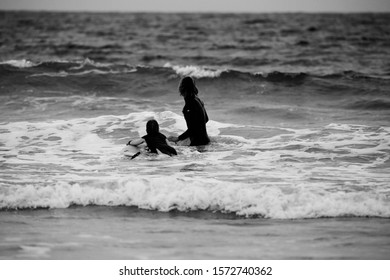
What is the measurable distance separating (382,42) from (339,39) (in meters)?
2.77

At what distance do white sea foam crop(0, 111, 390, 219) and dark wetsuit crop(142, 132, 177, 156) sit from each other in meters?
0.13

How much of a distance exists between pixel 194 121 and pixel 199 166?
1289mm

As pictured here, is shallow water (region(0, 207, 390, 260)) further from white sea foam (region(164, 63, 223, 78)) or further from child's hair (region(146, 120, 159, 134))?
white sea foam (region(164, 63, 223, 78))

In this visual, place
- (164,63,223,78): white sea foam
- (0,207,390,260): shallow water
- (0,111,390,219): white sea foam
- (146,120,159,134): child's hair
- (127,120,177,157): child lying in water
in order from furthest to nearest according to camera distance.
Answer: (164,63,223,78): white sea foam
(127,120,177,157): child lying in water
(146,120,159,134): child's hair
(0,111,390,219): white sea foam
(0,207,390,260): shallow water

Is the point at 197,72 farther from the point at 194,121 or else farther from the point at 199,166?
the point at 199,166

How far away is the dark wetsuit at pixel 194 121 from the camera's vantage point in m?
9.26

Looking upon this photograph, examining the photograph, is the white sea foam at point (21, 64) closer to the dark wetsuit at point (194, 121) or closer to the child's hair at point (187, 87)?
the child's hair at point (187, 87)

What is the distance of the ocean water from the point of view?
5422 millimetres

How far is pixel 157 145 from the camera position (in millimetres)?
8805

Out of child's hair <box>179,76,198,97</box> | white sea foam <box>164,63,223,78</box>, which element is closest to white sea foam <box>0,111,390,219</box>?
child's hair <box>179,76,198,97</box>

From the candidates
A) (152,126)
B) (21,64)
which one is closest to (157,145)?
(152,126)

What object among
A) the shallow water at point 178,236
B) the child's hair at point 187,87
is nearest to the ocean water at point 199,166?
the shallow water at point 178,236

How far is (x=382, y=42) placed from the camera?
2920 cm
